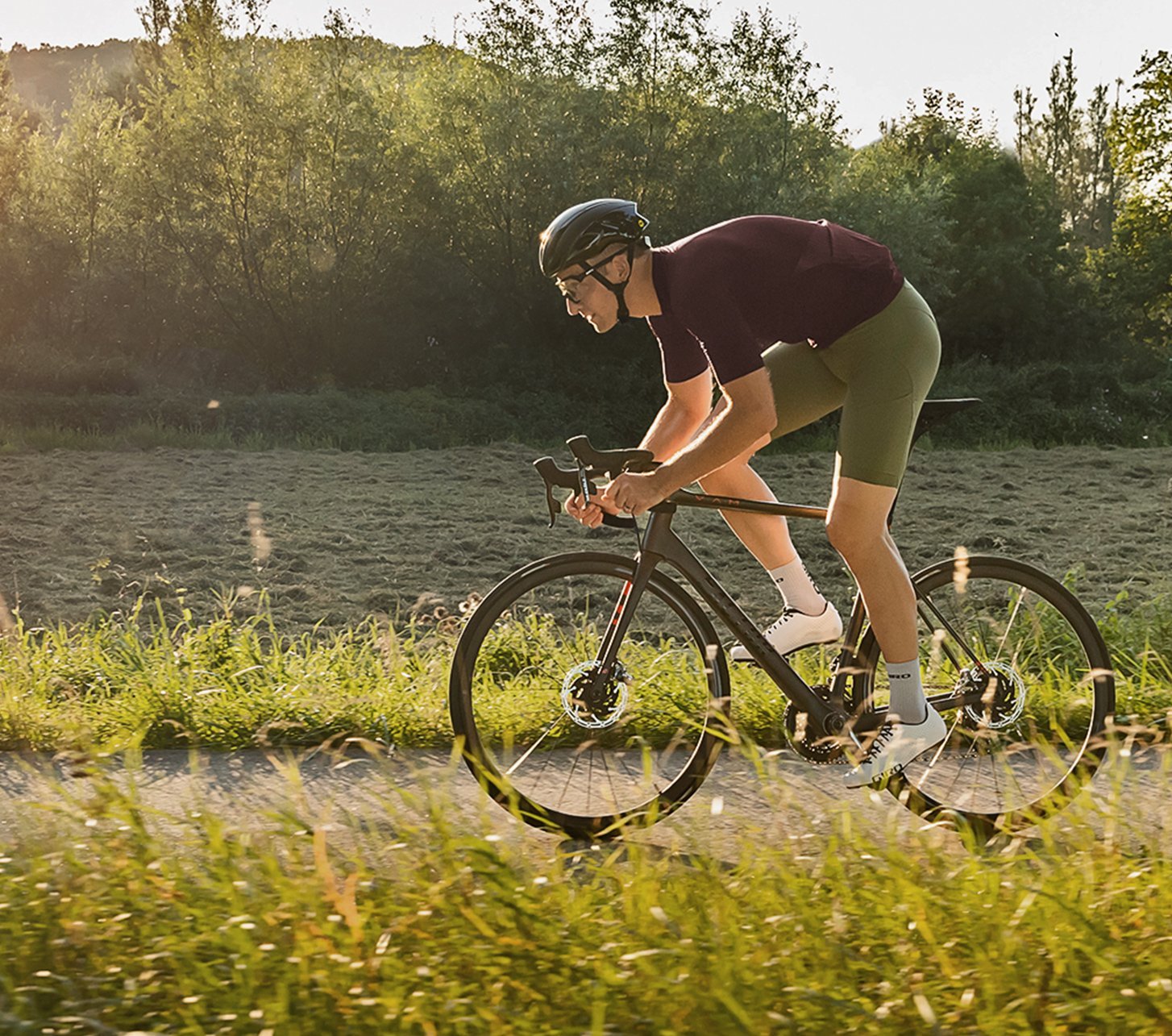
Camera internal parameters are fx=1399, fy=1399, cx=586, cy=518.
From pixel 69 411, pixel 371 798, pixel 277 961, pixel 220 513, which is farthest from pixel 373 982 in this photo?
pixel 69 411

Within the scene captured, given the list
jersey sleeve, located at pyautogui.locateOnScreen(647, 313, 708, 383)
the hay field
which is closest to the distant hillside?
the hay field

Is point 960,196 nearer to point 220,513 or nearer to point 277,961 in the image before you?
point 220,513

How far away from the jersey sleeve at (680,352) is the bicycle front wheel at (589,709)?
57 cm

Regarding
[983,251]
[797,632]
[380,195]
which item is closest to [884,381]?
[797,632]

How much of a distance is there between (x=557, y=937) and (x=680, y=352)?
5.89ft

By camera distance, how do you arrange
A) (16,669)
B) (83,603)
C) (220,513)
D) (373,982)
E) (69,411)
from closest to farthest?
(373,982) → (16,669) → (83,603) → (220,513) → (69,411)

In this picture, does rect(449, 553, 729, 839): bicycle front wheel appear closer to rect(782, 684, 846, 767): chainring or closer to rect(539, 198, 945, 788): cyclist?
rect(782, 684, 846, 767): chainring

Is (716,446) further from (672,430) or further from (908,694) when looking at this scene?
(908,694)

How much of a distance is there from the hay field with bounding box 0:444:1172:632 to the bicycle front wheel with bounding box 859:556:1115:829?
311 cm

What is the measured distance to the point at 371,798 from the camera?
3.85 metres

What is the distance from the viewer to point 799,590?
3.92 meters

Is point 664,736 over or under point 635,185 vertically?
under

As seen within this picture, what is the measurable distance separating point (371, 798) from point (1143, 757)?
7.53ft

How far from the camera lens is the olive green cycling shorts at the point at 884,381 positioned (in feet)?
11.6
